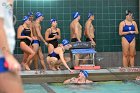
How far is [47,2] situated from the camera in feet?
42.5

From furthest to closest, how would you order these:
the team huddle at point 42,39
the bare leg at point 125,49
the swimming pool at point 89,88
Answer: the bare leg at point 125,49 < the team huddle at point 42,39 < the swimming pool at point 89,88

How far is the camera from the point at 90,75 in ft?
33.1

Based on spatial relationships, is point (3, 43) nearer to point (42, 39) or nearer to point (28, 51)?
point (28, 51)

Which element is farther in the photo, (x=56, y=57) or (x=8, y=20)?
(x=56, y=57)

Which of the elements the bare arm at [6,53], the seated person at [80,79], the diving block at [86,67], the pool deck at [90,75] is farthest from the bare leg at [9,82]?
the diving block at [86,67]

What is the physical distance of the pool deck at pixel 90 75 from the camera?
9953 millimetres

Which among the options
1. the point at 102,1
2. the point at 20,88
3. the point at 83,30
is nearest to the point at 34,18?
the point at 83,30

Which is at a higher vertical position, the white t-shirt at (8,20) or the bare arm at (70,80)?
the white t-shirt at (8,20)

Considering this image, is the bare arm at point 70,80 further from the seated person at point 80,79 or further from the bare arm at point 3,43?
the bare arm at point 3,43

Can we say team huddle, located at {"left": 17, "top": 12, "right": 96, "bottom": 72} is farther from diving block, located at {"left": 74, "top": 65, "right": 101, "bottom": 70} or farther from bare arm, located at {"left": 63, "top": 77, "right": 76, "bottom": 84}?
bare arm, located at {"left": 63, "top": 77, "right": 76, "bottom": 84}

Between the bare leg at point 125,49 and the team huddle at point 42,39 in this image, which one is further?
the bare leg at point 125,49

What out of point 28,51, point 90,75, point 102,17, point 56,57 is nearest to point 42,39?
point 28,51

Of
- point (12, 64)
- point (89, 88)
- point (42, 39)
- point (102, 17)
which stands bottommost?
point (89, 88)

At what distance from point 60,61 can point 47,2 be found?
3087 millimetres
